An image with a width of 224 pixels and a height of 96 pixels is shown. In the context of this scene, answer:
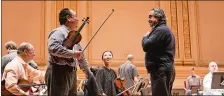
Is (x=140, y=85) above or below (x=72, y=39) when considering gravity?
below

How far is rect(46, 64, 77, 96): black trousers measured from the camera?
326 cm

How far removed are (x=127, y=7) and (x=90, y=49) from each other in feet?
5.57

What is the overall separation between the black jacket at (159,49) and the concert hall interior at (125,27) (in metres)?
6.00

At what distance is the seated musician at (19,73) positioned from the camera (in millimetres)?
3264

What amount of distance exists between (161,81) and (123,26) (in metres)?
6.81

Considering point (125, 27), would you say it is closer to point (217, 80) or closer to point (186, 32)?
point (186, 32)

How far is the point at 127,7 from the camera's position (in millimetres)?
10328

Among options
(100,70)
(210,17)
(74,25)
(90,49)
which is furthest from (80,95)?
(210,17)

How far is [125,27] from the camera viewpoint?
10227 millimetres

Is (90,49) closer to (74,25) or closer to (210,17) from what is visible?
(210,17)

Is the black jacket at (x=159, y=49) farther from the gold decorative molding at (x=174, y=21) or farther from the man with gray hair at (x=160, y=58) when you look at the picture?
the gold decorative molding at (x=174, y=21)

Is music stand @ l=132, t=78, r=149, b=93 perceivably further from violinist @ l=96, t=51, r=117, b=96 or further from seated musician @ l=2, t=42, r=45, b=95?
seated musician @ l=2, t=42, r=45, b=95

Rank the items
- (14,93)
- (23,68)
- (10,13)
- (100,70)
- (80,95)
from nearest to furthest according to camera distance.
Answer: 1. (14,93)
2. (23,68)
3. (100,70)
4. (80,95)
5. (10,13)

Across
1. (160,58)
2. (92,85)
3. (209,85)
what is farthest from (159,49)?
(209,85)
